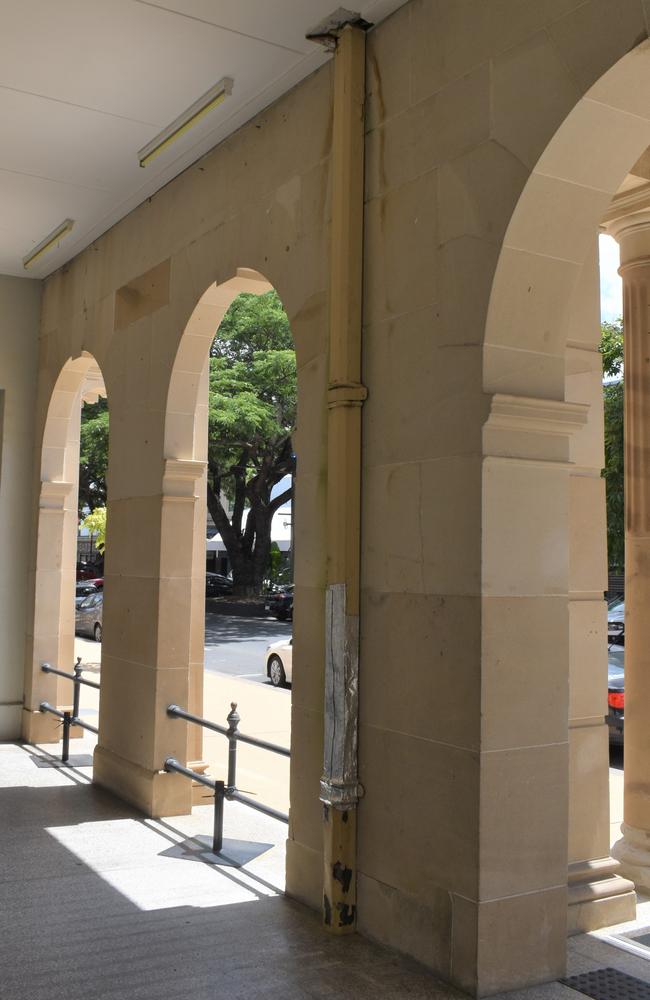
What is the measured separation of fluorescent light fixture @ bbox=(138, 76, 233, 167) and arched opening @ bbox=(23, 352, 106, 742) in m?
3.65

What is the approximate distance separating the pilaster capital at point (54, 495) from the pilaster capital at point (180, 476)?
3287 mm

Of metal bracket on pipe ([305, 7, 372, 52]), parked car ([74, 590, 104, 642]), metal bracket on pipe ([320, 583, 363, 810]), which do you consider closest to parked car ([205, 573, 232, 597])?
parked car ([74, 590, 104, 642])

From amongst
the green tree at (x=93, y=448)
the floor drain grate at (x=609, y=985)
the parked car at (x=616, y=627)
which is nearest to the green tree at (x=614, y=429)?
the parked car at (x=616, y=627)

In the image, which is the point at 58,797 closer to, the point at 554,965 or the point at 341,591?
the point at 341,591

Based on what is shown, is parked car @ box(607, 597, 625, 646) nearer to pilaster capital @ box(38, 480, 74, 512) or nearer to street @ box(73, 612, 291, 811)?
street @ box(73, 612, 291, 811)

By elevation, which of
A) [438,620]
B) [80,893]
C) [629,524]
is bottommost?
[80,893]

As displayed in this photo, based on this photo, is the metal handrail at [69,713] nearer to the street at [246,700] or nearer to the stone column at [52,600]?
the stone column at [52,600]

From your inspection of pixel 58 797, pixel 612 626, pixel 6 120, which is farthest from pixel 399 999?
pixel 612 626

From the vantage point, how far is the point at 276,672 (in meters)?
17.9

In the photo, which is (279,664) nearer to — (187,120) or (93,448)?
(187,120)

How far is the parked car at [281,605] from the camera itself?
3231 centimetres

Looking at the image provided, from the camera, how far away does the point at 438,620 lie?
4.32 m

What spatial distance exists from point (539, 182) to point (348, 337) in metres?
1.25

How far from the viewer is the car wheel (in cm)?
1770
